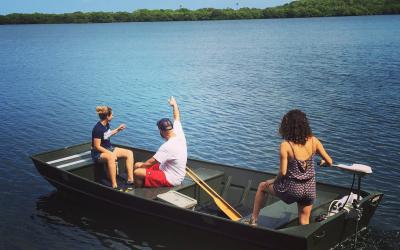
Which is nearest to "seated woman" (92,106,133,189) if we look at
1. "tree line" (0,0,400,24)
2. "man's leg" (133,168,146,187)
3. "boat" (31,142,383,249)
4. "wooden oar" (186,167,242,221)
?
"boat" (31,142,383,249)

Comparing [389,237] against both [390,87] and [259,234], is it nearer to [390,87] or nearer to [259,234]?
[259,234]

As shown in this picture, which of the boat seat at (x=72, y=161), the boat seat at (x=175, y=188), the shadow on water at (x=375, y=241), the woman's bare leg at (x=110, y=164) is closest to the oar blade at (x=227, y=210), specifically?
the boat seat at (x=175, y=188)

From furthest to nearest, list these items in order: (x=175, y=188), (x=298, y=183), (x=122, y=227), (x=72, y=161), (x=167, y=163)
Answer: (x=72, y=161), (x=122, y=227), (x=175, y=188), (x=167, y=163), (x=298, y=183)

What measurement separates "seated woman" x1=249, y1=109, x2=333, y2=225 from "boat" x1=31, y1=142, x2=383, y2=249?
51 centimetres

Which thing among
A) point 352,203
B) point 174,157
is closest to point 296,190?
point 352,203

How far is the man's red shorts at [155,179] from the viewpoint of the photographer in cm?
→ 1109

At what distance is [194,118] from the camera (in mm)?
22484

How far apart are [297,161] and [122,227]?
516 cm

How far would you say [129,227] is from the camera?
1182cm

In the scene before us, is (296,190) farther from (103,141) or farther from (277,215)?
(103,141)

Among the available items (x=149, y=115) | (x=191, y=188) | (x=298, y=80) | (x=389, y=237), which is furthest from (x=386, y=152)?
(x=298, y=80)

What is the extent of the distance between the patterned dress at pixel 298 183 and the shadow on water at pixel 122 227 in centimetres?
138

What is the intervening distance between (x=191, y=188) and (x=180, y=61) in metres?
40.0

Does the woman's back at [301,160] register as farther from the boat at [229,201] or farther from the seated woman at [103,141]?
the seated woman at [103,141]
